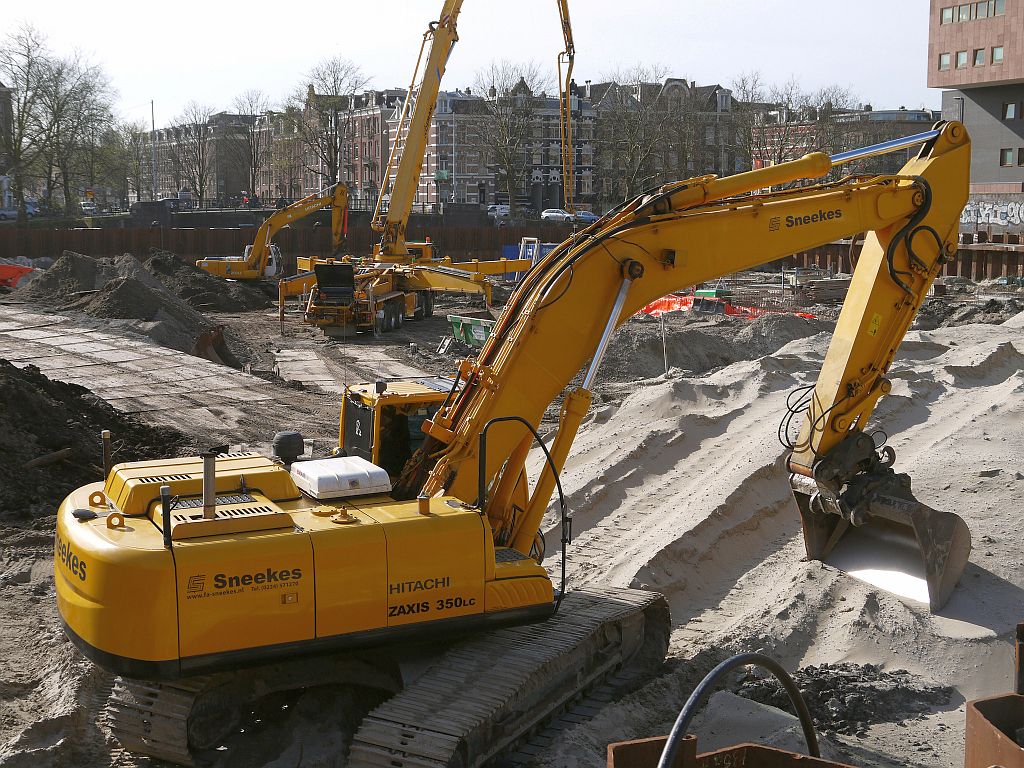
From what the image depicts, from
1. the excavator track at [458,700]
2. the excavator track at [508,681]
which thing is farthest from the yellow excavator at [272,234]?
the excavator track at [458,700]

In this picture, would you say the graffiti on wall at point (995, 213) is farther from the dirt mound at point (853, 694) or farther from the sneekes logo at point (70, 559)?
the sneekes logo at point (70, 559)

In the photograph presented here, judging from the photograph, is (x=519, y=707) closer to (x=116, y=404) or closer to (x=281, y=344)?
(x=116, y=404)

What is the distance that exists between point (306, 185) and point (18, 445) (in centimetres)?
9481

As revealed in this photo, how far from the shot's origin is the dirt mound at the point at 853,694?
26.7ft

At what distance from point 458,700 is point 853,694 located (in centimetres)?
336

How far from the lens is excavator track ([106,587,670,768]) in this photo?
252 inches

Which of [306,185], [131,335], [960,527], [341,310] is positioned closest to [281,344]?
[341,310]

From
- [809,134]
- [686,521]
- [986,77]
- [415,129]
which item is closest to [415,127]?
[415,129]

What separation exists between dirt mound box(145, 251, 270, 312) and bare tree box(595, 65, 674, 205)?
38732mm

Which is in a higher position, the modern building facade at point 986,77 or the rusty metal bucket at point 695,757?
the modern building facade at point 986,77

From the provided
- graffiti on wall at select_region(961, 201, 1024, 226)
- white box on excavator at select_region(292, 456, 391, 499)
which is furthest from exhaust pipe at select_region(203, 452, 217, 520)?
graffiti on wall at select_region(961, 201, 1024, 226)

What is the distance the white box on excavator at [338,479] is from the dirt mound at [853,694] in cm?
327

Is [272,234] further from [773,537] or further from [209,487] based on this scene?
[209,487]

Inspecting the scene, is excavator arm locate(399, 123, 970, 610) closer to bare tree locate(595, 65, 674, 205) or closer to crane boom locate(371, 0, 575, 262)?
crane boom locate(371, 0, 575, 262)
